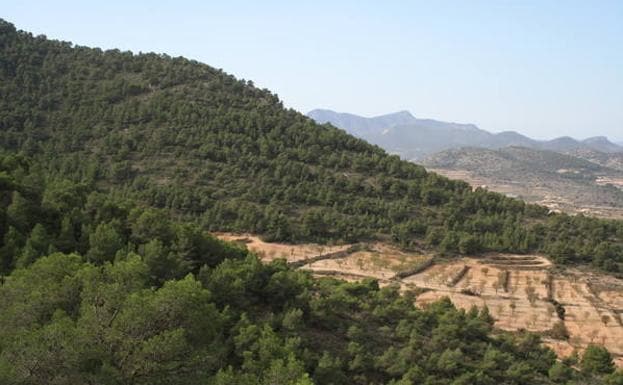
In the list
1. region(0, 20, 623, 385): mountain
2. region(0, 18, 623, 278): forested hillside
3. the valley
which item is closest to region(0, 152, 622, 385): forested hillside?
region(0, 20, 623, 385): mountain

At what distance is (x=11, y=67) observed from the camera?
78438mm

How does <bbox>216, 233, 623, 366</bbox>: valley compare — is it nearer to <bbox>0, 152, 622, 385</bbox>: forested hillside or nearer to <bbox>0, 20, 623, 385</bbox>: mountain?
<bbox>0, 20, 623, 385</bbox>: mountain

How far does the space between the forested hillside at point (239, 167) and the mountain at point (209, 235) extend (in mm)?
259

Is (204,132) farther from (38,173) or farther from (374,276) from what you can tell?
(38,173)

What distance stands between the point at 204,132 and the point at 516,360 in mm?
53473

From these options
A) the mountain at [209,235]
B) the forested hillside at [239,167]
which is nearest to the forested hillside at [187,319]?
the mountain at [209,235]

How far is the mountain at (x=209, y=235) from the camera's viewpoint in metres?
16.7

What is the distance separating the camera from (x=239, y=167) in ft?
240

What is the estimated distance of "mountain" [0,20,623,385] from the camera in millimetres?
16656

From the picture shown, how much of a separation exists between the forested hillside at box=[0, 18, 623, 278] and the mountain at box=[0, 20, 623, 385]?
0.85 ft

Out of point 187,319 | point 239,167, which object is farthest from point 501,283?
point 187,319

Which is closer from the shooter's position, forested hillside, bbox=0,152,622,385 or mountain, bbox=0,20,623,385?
forested hillside, bbox=0,152,622,385

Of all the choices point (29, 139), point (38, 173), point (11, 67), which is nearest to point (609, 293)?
point (38, 173)

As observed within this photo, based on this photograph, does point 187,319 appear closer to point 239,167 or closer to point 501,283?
point 501,283
